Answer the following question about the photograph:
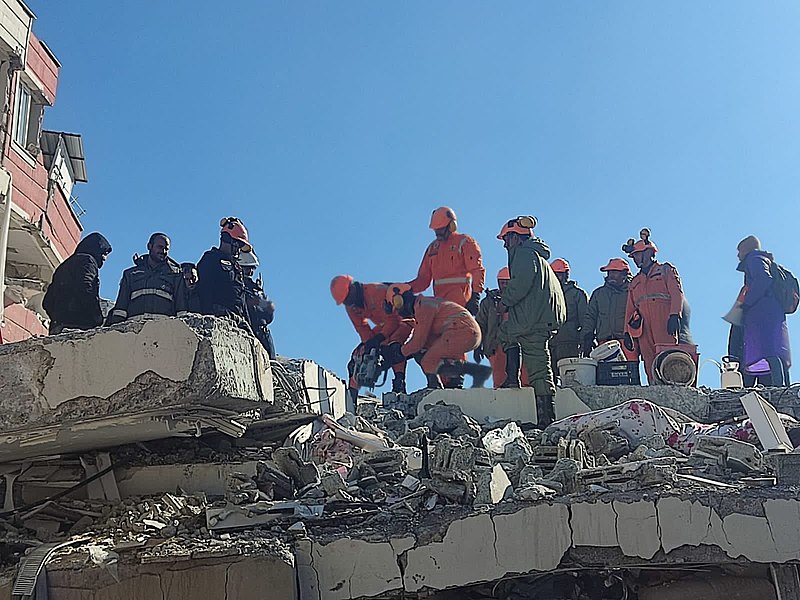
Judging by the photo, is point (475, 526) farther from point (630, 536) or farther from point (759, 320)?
point (759, 320)

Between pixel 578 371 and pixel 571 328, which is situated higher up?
pixel 571 328

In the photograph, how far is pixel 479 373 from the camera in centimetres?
1093

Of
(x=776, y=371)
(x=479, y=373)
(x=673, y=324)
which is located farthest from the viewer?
(x=479, y=373)

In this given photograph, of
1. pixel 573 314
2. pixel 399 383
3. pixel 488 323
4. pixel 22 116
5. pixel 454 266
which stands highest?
pixel 22 116

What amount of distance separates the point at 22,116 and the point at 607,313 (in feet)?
26.1

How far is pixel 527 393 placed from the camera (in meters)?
8.91

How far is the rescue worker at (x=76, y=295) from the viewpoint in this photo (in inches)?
263

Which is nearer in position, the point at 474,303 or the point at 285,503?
the point at 285,503

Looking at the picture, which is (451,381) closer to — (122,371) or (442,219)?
(442,219)

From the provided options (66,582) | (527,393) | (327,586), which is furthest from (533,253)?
(66,582)

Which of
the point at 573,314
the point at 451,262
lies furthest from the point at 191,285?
the point at 573,314

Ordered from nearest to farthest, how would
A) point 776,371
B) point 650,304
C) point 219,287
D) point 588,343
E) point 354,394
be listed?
point 219,287 < point 354,394 < point 776,371 < point 650,304 < point 588,343

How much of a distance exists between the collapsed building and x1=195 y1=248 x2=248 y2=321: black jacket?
162 centimetres

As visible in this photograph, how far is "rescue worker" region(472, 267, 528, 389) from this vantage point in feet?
35.7
